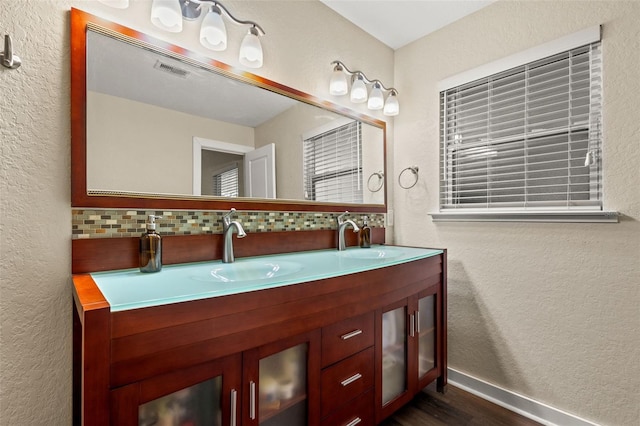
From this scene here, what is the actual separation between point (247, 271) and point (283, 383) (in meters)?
0.43

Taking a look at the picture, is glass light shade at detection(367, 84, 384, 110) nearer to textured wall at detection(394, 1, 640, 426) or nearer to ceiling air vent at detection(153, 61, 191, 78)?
textured wall at detection(394, 1, 640, 426)

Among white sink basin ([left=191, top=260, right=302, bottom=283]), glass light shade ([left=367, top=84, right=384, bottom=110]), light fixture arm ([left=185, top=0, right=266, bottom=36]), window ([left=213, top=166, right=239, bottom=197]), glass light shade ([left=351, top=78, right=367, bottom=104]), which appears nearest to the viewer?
white sink basin ([left=191, top=260, right=302, bottom=283])

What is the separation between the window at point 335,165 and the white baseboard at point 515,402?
135 cm

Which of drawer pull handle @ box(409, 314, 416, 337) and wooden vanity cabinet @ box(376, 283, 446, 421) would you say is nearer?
wooden vanity cabinet @ box(376, 283, 446, 421)

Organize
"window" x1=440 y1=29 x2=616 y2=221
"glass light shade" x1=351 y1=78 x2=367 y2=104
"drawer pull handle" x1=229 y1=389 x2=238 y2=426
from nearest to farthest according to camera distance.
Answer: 1. "drawer pull handle" x1=229 y1=389 x2=238 y2=426
2. "window" x1=440 y1=29 x2=616 y2=221
3. "glass light shade" x1=351 y1=78 x2=367 y2=104

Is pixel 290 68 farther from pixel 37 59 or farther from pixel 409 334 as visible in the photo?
pixel 409 334

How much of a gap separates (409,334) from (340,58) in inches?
68.4

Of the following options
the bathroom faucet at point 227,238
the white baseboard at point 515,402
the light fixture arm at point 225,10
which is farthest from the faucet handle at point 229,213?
the white baseboard at point 515,402

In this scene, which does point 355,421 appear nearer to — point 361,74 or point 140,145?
point 140,145

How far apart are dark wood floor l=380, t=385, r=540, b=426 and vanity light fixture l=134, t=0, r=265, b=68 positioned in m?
2.03

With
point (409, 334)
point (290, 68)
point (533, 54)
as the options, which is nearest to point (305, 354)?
point (409, 334)

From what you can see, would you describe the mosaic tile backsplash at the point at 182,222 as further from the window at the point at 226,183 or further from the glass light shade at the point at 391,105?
the glass light shade at the point at 391,105

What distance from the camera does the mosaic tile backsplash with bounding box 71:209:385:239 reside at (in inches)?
44.3

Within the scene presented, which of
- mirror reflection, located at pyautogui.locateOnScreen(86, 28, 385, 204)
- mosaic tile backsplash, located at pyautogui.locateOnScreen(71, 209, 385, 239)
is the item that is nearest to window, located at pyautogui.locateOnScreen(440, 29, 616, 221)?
mirror reflection, located at pyautogui.locateOnScreen(86, 28, 385, 204)
